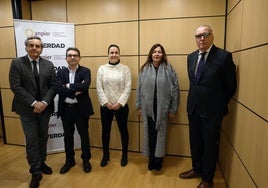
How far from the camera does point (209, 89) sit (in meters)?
2.31

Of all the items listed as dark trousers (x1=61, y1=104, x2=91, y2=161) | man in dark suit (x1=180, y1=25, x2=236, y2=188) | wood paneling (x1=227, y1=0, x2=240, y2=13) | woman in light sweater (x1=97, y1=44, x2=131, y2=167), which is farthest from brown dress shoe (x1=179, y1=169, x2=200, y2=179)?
wood paneling (x1=227, y1=0, x2=240, y2=13)

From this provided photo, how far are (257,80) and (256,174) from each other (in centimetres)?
77

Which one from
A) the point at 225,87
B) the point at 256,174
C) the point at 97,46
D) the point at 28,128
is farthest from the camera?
the point at 97,46

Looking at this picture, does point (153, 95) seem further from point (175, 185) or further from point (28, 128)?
point (28, 128)

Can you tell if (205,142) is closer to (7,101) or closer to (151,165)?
(151,165)

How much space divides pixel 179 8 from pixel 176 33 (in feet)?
1.24

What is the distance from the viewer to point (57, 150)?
366 cm

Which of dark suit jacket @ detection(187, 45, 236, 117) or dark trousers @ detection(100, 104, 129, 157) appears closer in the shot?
dark suit jacket @ detection(187, 45, 236, 117)

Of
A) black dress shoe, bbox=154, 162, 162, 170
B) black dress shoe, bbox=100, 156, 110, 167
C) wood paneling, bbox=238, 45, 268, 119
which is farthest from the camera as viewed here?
black dress shoe, bbox=100, 156, 110, 167

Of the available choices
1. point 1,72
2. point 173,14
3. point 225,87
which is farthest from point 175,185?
point 1,72

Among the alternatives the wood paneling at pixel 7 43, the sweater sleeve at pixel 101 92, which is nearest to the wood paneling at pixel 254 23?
the sweater sleeve at pixel 101 92

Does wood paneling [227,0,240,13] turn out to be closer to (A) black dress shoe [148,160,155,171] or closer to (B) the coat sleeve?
(B) the coat sleeve

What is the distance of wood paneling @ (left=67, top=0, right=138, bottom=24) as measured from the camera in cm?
338

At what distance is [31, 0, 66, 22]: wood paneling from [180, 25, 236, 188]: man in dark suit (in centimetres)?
252
